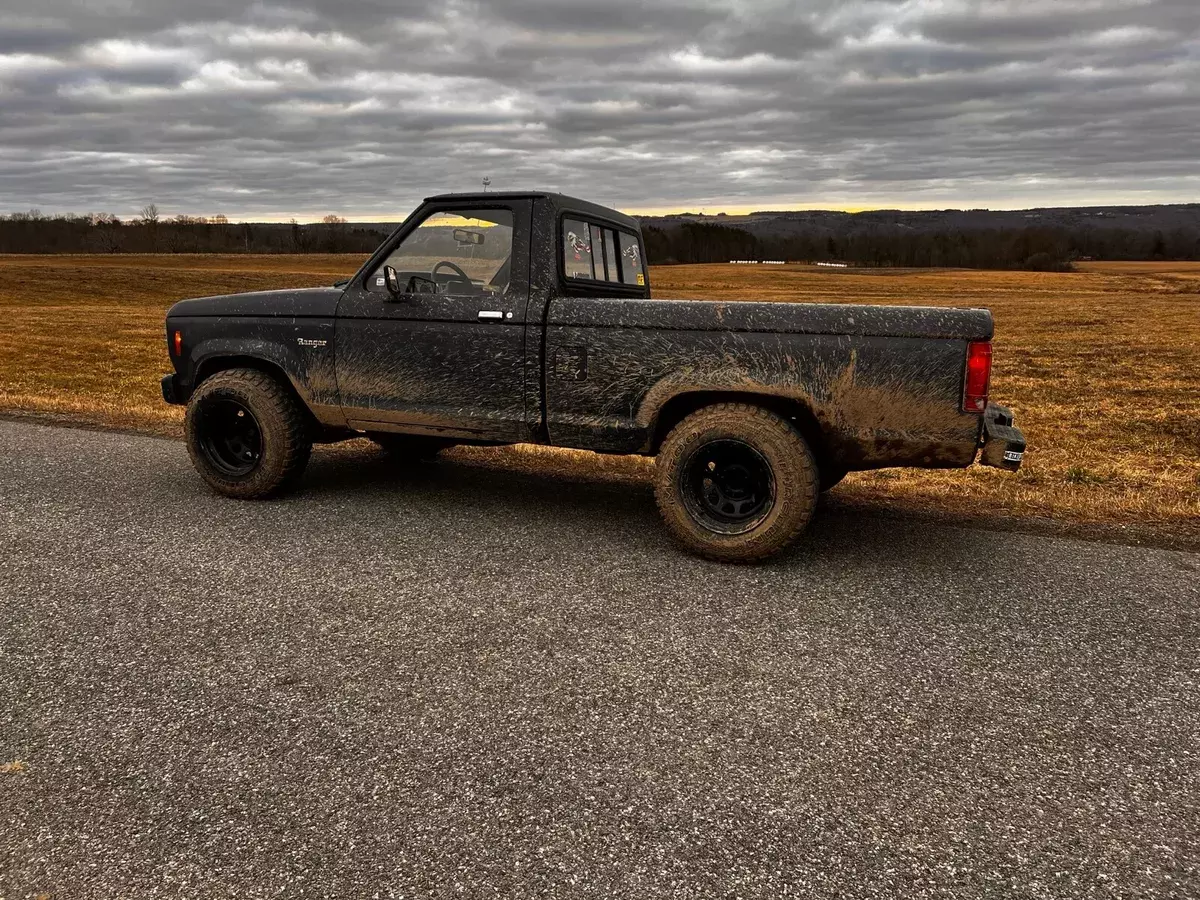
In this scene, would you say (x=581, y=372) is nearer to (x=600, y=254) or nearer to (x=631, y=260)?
(x=600, y=254)

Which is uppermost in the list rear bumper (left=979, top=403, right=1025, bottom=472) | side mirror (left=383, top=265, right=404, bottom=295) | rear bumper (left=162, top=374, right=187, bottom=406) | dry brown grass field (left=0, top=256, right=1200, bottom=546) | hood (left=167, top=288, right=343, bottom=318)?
side mirror (left=383, top=265, right=404, bottom=295)

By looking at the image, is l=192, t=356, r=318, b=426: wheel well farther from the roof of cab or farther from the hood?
the roof of cab

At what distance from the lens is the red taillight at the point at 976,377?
13.6ft

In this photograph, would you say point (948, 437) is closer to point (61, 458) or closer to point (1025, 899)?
point (1025, 899)

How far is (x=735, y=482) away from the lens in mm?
4742

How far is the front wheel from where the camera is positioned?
442 cm

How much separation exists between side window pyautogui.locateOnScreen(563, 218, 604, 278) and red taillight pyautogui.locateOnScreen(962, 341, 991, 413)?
2.30 metres

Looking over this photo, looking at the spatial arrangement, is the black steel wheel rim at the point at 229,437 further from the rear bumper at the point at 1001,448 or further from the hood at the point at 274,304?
the rear bumper at the point at 1001,448

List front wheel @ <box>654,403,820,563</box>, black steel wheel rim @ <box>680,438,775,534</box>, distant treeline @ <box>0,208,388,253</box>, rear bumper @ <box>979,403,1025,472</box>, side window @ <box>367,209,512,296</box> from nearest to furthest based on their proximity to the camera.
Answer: rear bumper @ <box>979,403,1025,472</box> < front wheel @ <box>654,403,820,563</box> < black steel wheel rim @ <box>680,438,775,534</box> < side window @ <box>367,209,512,296</box> < distant treeline @ <box>0,208,388,253</box>

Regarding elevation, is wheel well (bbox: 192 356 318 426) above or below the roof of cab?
below

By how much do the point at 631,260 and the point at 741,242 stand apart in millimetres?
97990

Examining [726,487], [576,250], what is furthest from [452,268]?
[726,487]

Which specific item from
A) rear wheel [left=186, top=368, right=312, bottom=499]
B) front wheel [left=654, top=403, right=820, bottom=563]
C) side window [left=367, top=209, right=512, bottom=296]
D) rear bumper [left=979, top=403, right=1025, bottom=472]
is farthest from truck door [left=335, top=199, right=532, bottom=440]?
rear bumper [left=979, top=403, right=1025, bottom=472]

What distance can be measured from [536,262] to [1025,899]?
3.88 metres
